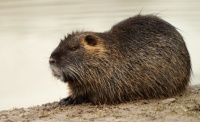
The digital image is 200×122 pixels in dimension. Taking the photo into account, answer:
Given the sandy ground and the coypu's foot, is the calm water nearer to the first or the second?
the coypu's foot

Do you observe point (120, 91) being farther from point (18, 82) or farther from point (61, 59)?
point (18, 82)

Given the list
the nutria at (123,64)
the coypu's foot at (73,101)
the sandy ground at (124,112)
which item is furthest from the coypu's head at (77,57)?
the sandy ground at (124,112)

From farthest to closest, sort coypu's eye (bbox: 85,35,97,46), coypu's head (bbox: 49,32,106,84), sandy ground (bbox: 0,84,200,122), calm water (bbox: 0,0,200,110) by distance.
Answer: calm water (bbox: 0,0,200,110) < coypu's eye (bbox: 85,35,97,46) < coypu's head (bbox: 49,32,106,84) < sandy ground (bbox: 0,84,200,122)

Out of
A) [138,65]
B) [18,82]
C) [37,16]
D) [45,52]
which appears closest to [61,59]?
[138,65]

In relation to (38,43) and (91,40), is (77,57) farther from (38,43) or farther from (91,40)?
(38,43)

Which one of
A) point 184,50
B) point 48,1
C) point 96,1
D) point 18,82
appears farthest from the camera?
point 48,1

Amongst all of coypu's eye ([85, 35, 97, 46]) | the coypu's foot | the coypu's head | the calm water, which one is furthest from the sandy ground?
the calm water

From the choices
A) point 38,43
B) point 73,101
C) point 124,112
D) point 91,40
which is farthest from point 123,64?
point 38,43
